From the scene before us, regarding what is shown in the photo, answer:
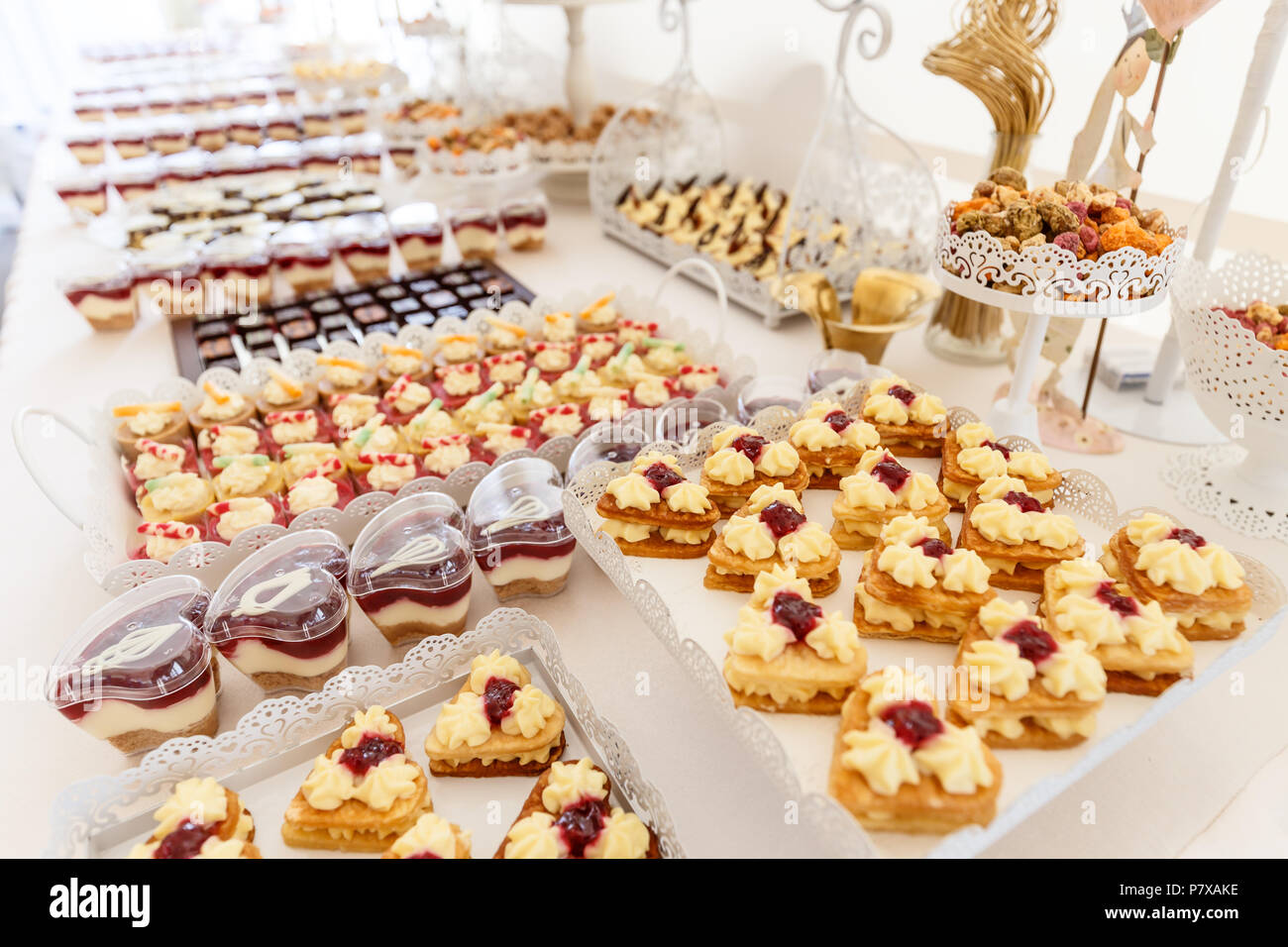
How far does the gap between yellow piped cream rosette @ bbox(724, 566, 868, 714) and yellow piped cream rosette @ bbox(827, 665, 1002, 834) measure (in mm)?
102

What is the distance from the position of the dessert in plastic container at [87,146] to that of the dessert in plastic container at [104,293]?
233 centimetres

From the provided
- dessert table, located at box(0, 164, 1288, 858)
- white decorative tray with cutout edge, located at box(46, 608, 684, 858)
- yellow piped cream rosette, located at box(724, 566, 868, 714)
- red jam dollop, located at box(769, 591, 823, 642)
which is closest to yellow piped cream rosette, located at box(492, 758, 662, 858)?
white decorative tray with cutout edge, located at box(46, 608, 684, 858)

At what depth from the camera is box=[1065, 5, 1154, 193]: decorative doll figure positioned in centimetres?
188

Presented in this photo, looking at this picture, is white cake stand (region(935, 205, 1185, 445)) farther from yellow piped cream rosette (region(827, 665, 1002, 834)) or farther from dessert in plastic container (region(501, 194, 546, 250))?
dessert in plastic container (region(501, 194, 546, 250))

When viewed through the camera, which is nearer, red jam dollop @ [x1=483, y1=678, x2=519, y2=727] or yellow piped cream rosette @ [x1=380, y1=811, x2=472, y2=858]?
yellow piped cream rosette @ [x1=380, y1=811, x2=472, y2=858]

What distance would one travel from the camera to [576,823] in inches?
47.2

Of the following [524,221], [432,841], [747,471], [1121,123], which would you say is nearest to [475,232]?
[524,221]

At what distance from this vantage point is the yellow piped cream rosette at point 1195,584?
130 centimetres

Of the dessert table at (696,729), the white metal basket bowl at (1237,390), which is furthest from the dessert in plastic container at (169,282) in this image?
the white metal basket bowl at (1237,390)

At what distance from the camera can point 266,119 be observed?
519cm

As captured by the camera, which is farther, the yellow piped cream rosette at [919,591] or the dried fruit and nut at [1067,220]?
the dried fruit and nut at [1067,220]

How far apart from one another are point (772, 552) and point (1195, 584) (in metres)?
0.69

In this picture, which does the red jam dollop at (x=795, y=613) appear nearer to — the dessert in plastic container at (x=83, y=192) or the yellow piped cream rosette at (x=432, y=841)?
the yellow piped cream rosette at (x=432, y=841)

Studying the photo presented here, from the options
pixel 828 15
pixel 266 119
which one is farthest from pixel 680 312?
pixel 266 119
